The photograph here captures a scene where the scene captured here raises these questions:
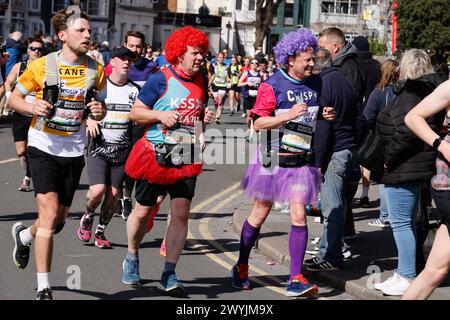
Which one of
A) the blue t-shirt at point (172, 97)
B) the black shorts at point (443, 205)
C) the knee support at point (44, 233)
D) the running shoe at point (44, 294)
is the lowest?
the running shoe at point (44, 294)

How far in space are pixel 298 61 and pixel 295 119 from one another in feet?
1.53

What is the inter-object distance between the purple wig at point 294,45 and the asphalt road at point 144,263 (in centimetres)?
193

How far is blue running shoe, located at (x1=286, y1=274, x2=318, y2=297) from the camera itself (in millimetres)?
8156

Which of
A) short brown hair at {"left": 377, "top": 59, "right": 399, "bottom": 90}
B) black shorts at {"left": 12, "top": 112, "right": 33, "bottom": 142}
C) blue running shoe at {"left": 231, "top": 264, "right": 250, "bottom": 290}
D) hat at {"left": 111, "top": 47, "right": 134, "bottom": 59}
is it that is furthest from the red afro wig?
black shorts at {"left": 12, "top": 112, "right": 33, "bottom": 142}

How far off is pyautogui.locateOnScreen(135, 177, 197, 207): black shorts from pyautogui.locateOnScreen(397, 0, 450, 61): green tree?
183 feet

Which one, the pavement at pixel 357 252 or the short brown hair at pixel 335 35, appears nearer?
the pavement at pixel 357 252

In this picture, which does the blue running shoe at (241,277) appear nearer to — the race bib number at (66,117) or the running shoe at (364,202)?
the race bib number at (66,117)

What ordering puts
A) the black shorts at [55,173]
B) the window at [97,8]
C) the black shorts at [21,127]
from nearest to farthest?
the black shorts at [55,173] < the black shorts at [21,127] < the window at [97,8]

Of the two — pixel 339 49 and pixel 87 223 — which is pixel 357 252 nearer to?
pixel 339 49

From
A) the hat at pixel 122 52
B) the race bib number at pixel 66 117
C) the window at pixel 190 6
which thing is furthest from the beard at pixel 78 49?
the window at pixel 190 6

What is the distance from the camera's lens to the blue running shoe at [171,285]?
8086 millimetres

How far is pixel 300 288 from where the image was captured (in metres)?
8.16

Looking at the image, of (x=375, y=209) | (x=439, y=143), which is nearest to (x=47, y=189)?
(x=439, y=143)

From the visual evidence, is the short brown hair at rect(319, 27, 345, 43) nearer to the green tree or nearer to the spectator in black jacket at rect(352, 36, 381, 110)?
the spectator in black jacket at rect(352, 36, 381, 110)
